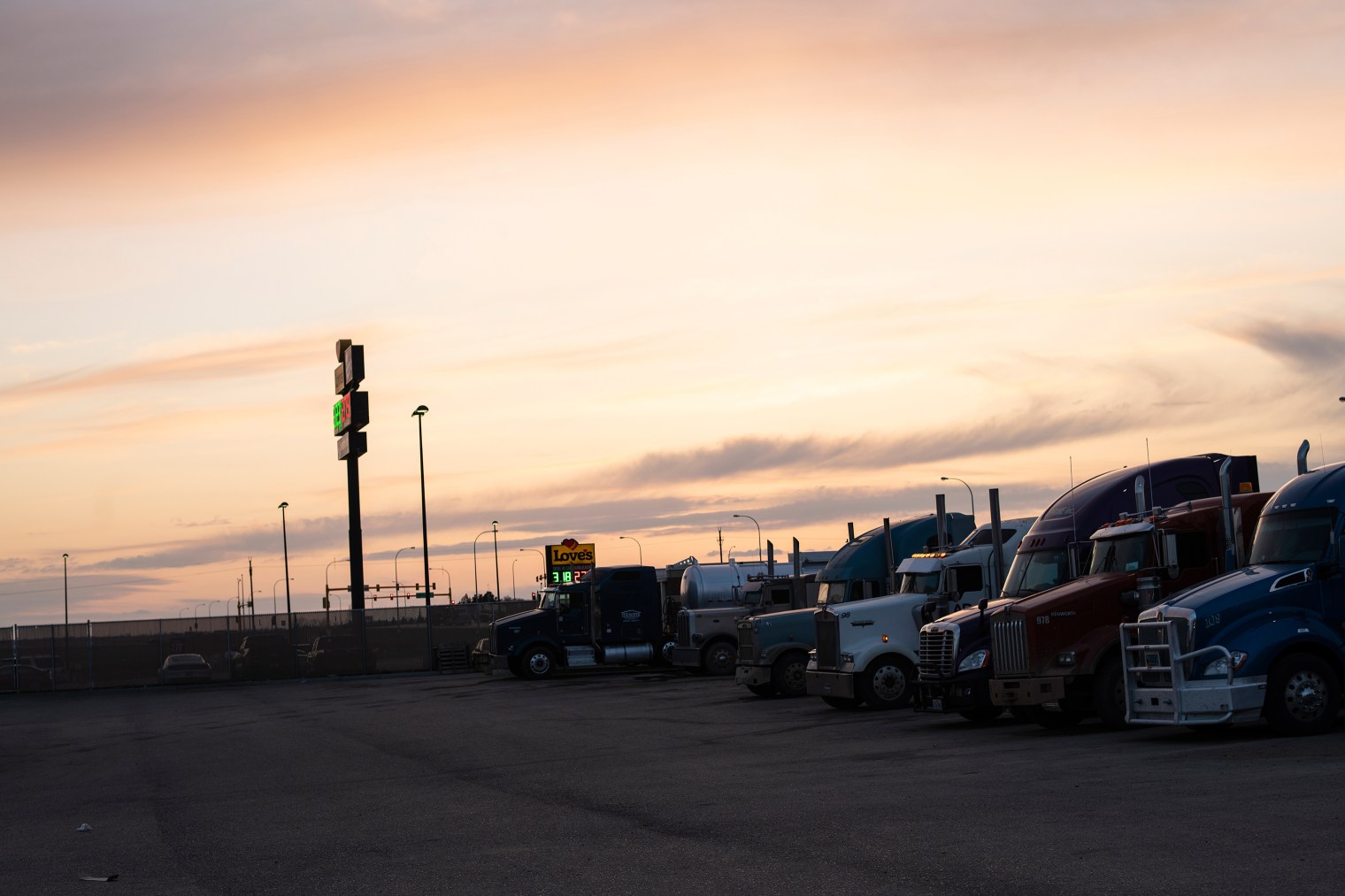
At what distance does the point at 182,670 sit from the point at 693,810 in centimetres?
4290

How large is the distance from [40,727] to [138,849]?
22.7 metres

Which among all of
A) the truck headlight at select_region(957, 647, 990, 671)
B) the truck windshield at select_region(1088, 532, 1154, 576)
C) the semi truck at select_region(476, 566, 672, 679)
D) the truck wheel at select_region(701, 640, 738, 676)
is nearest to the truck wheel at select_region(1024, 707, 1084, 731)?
the truck headlight at select_region(957, 647, 990, 671)

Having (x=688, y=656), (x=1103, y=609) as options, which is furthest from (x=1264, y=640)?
(x=688, y=656)

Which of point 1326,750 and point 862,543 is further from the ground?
point 862,543

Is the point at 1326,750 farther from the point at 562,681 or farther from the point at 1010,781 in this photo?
the point at 562,681

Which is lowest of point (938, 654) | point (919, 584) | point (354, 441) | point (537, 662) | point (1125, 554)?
point (537, 662)

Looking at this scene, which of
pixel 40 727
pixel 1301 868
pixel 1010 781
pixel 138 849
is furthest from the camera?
pixel 40 727

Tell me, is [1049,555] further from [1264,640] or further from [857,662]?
[1264,640]

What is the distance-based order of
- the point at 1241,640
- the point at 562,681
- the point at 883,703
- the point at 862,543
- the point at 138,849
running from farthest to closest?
the point at 562,681, the point at 862,543, the point at 883,703, the point at 1241,640, the point at 138,849

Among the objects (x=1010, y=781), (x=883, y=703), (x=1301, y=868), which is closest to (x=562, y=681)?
(x=883, y=703)

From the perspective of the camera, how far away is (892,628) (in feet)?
88.6

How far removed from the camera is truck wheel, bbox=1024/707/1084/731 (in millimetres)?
21220

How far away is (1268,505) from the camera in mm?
19625

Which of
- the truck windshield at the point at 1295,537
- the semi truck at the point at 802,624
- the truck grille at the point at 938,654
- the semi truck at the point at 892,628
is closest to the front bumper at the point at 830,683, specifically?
the semi truck at the point at 892,628
